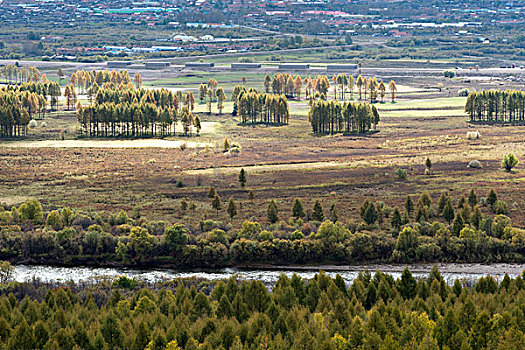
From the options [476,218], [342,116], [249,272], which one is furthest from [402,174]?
[342,116]

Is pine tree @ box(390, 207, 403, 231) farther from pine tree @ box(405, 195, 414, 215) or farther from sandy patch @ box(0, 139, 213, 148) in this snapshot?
sandy patch @ box(0, 139, 213, 148)

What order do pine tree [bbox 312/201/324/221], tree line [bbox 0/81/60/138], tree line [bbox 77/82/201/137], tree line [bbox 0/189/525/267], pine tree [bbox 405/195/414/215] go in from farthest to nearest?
tree line [bbox 77/82/201/137], tree line [bbox 0/81/60/138], pine tree [bbox 405/195/414/215], pine tree [bbox 312/201/324/221], tree line [bbox 0/189/525/267]

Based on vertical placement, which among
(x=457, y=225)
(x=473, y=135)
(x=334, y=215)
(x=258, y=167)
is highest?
(x=473, y=135)

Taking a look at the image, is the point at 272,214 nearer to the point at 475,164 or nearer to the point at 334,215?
the point at 334,215

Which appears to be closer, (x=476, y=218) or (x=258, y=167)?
(x=476, y=218)

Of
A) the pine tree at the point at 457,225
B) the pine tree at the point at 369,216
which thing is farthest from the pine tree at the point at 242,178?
the pine tree at the point at 457,225

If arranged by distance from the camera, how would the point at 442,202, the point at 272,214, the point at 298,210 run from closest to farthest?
1. the point at 272,214
2. the point at 298,210
3. the point at 442,202

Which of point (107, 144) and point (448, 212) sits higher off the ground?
point (107, 144)

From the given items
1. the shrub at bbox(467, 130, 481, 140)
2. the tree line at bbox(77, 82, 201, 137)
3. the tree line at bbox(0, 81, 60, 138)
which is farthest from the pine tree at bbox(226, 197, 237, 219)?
the tree line at bbox(0, 81, 60, 138)
